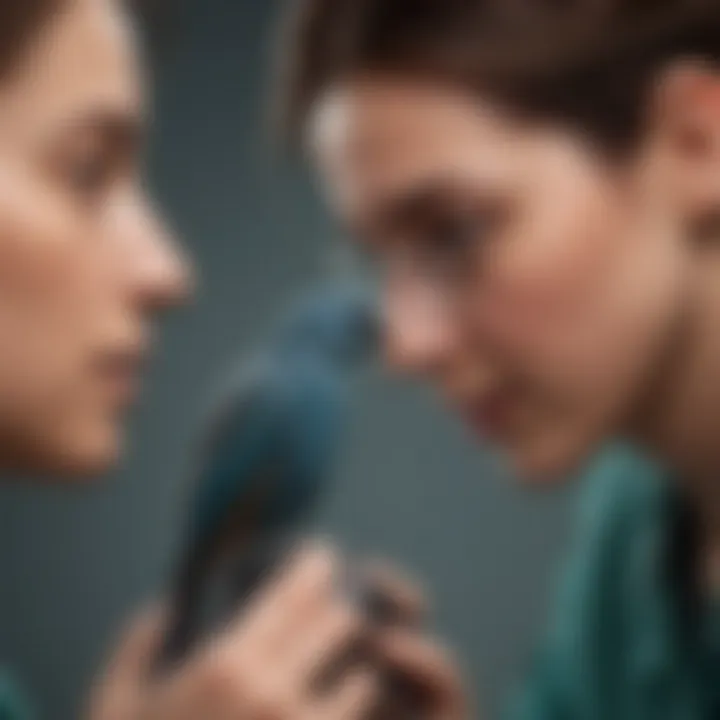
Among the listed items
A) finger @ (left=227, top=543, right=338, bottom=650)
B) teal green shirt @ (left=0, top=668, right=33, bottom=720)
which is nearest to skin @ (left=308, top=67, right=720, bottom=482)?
finger @ (left=227, top=543, right=338, bottom=650)

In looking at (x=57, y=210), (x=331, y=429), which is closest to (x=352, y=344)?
(x=331, y=429)

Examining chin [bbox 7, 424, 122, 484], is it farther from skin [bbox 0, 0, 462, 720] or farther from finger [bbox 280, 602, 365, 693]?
finger [bbox 280, 602, 365, 693]

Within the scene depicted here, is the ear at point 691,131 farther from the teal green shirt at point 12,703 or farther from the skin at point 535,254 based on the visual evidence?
the teal green shirt at point 12,703

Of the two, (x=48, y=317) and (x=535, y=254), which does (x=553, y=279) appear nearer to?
(x=535, y=254)

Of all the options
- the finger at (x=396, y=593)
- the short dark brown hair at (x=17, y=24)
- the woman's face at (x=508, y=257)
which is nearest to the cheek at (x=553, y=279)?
the woman's face at (x=508, y=257)

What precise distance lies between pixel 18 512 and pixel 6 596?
4 cm

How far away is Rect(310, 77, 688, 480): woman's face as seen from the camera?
2.04 ft

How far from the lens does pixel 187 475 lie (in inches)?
23.3

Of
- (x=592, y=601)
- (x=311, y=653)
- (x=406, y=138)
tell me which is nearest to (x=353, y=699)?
(x=311, y=653)

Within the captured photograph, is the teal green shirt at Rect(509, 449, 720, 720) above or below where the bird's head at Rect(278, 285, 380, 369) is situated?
below

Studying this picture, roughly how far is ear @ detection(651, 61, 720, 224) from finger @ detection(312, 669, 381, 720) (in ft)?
0.84

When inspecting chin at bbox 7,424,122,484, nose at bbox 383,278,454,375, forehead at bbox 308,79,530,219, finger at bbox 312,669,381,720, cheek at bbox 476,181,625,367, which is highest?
forehead at bbox 308,79,530,219

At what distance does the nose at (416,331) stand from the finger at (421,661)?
120 millimetres

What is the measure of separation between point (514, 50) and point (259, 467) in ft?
0.72
